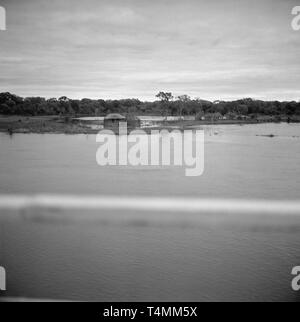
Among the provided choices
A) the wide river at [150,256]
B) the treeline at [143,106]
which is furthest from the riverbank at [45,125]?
the wide river at [150,256]

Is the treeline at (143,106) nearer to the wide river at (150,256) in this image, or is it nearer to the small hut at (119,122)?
the small hut at (119,122)

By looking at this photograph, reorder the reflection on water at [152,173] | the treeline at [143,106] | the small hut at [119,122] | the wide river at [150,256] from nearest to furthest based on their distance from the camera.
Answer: the wide river at [150,256] → the reflection on water at [152,173] → the treeline at [143,106] → the small hut at [119,122]

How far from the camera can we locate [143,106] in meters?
46.9

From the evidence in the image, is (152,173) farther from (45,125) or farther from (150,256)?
(45,125)

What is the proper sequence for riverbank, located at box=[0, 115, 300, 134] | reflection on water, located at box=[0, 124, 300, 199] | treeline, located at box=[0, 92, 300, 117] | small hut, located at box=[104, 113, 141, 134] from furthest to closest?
small hut, located at box=[104, 113, 141, 134] → riverbank, located at box=[0, 115, 300, 134] → treeline, located at box=[0, 92, 300, 117] → reflection on water, located at box=[0, 124, 300, 199]

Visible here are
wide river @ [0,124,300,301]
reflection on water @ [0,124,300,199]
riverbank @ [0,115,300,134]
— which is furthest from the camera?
riverbank @ [0,115,300,134]

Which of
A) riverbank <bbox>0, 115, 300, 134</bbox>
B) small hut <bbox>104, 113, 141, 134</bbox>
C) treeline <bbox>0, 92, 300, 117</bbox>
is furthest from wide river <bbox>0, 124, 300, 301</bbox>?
small hut <bbox>104, 113, 141, 134</bbox>

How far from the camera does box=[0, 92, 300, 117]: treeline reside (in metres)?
39.0

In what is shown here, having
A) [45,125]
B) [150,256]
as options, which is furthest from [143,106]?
[150,256]

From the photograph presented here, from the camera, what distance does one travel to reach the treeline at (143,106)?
128ft

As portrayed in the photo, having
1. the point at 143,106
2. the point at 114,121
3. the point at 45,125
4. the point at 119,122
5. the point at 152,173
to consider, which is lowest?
the point at 152,173

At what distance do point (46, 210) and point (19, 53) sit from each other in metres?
52.4

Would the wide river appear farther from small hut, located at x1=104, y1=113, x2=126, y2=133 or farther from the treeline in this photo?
small hut, located at x1=104, y1=113, x2=126, y2=133

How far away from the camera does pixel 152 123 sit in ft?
165
